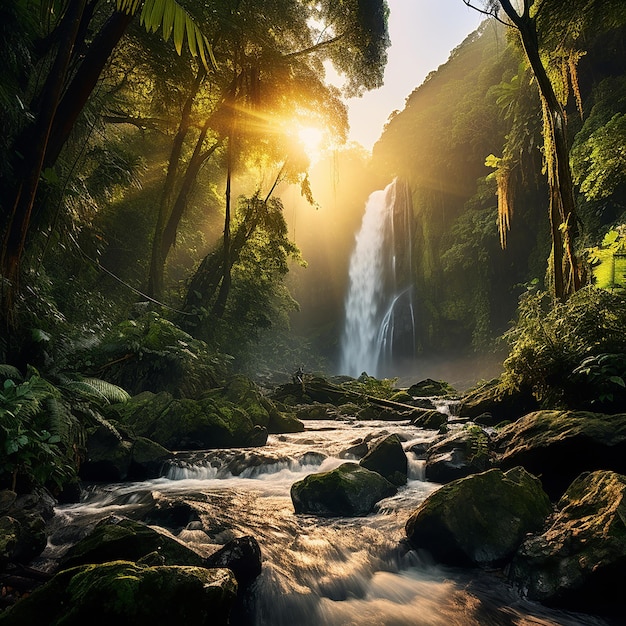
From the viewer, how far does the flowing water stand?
2.88 meters

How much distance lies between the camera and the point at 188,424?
7.44 meters

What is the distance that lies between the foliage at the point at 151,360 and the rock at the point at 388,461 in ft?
16.8

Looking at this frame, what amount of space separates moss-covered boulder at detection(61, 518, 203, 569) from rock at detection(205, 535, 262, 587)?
209 mm

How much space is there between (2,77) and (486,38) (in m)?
38.3

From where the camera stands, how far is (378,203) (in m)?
39.7

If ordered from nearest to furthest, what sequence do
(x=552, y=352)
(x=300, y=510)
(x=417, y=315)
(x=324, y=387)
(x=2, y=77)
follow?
(x=2, y=77), (x=300, y=510), (x=552, y=352), (x=324, y=387), (x=417, y=315)

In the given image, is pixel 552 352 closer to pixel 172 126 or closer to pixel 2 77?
pixel 2 77

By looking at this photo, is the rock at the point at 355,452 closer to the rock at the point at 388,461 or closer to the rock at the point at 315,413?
the rock at the point at 388,461

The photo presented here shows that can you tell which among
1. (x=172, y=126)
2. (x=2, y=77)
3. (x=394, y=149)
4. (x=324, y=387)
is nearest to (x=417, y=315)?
(x=394, y=149)

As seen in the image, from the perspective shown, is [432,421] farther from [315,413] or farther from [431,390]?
[431,390]

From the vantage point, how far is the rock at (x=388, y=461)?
5.74 m

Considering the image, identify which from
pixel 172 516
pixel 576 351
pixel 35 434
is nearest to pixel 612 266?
pixel 576 351

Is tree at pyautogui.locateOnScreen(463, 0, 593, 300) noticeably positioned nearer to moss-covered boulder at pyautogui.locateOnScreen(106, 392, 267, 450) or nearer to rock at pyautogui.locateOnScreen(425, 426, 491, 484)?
rock at pyautogui.locateOnScreen(425, 426, 491, 484)

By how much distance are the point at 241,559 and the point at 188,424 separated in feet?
16.0
